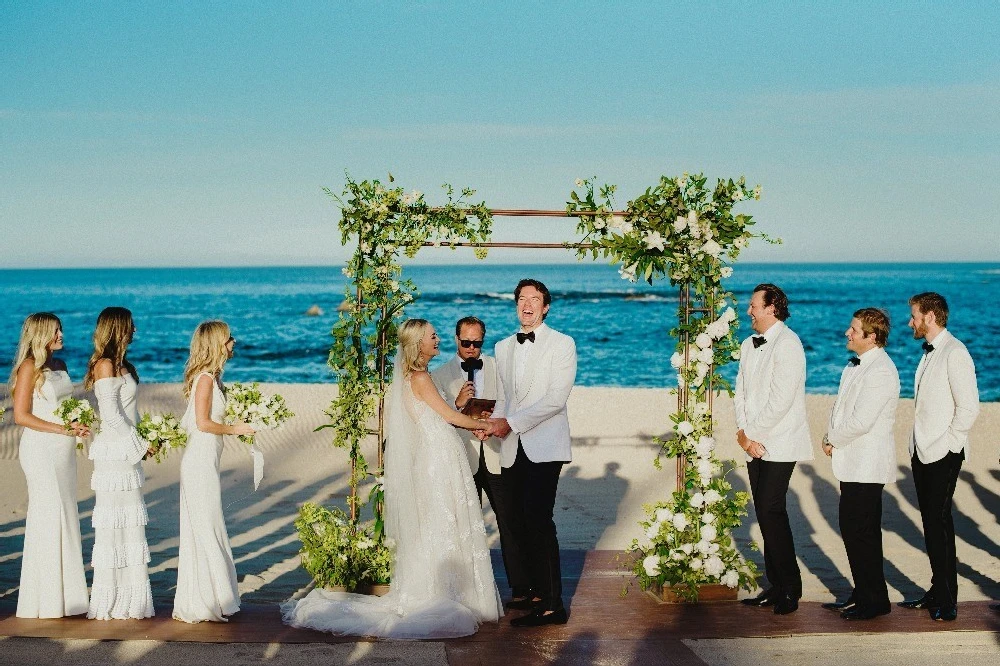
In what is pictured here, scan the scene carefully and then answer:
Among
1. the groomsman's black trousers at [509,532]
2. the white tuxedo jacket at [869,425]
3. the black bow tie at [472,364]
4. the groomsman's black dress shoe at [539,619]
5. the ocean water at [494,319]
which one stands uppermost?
the black bow tie at [472,364]

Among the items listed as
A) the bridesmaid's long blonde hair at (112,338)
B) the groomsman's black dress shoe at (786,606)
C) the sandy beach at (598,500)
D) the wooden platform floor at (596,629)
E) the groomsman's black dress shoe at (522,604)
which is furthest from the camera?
the sandy beach at (598,500)

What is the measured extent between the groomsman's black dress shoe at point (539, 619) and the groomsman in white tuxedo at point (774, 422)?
1365 millimetres

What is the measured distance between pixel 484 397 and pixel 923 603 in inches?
127

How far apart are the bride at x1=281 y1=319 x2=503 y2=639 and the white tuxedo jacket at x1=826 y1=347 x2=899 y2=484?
224 centimetres

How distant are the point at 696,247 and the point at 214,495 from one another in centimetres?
350

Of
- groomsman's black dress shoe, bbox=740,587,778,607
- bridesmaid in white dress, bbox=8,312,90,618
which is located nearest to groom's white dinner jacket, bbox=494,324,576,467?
groomsman's black dress shoe, bbox=740,587,778,607

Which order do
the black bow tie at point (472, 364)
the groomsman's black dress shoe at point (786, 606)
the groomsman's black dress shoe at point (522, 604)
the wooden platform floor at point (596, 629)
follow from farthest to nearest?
the black bow tie at point (472, 364) < the groomsman's black dress shoe at point (522, 604) < the groomsman's black dress shoe at point (786, 606) < the wooden platform floor at point (596, 629)

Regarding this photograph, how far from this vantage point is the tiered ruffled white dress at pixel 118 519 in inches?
251

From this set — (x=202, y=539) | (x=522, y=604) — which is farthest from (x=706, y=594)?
(x=202, y=539)

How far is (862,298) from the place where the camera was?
6944 cm

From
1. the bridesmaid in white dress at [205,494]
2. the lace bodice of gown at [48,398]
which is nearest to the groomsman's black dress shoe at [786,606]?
the bridesmaid in white dress at [205,494]

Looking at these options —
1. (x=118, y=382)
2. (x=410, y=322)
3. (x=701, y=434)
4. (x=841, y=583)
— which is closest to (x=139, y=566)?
(x=118, y=382)

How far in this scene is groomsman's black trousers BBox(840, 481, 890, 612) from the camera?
655 cm

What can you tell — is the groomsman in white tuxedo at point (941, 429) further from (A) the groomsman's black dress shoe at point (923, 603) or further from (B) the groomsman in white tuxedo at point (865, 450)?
(B) the groomsman in white tuxedo at point (865, 450)
